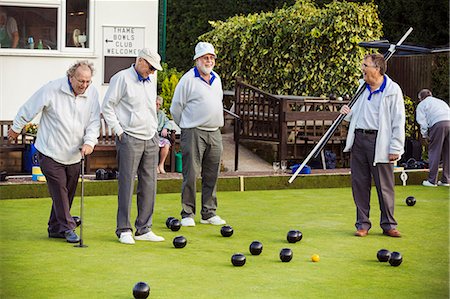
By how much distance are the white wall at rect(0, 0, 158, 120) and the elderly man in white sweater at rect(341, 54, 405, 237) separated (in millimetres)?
4848

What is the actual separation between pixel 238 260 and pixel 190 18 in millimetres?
15038

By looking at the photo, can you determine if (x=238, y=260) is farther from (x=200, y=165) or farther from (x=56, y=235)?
(x=200, y=165)

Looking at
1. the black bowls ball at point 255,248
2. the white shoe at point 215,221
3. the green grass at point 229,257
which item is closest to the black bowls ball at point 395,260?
the green grass at point 229,257

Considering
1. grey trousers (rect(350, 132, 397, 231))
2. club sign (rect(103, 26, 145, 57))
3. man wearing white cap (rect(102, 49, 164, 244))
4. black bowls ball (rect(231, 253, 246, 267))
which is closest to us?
black bowls ball (rect(231, 253, 246, 267))

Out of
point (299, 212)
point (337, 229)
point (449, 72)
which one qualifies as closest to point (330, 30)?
point (449, 72)

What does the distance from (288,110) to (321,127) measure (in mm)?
774

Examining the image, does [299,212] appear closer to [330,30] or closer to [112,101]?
[112,101]

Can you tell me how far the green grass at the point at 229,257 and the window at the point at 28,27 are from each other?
2.72m

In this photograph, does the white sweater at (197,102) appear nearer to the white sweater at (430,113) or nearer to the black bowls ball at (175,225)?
the black bowls ball at (175,225)

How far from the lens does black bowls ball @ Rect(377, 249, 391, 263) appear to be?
7.70m

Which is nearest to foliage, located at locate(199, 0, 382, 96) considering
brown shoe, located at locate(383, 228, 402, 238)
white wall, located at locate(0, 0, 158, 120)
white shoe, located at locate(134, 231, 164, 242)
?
white wall, located at locate(0, 0, 158, 120)

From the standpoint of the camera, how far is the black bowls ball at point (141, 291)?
6258 mm

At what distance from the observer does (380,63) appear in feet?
29.2

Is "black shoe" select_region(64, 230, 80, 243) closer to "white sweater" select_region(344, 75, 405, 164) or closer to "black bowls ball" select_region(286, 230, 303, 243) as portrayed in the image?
"black bowls ball" select_region(286, 230, 303, 243)
